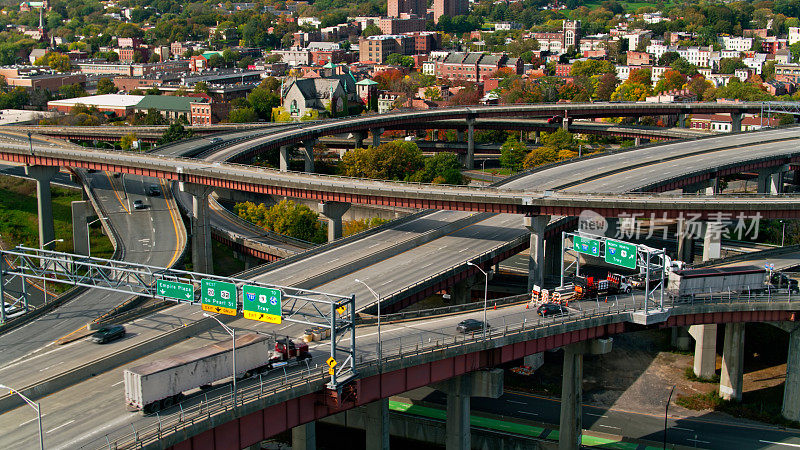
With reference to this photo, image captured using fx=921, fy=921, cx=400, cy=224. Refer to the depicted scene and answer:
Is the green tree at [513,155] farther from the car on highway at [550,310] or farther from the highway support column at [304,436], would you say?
the highway support column at [304,436]

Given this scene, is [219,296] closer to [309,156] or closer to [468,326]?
[468,326]

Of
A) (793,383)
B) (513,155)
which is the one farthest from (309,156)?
(793,383)

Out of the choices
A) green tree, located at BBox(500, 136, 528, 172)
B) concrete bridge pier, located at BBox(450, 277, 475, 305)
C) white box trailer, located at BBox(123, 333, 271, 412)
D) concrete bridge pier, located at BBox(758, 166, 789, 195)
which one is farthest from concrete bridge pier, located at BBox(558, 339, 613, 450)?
green tree, located at BBox(500, 136, 528, 172)

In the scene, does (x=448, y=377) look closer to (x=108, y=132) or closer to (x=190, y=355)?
(x=190, y=355)

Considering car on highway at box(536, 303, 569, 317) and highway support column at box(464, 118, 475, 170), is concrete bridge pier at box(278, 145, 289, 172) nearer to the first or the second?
highway support column at box(464, 118, 475, 170)

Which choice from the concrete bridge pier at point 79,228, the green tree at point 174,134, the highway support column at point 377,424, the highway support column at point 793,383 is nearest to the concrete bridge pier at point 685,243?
the highway support column at point 793,383

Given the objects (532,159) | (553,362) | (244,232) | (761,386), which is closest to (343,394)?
(553,362)

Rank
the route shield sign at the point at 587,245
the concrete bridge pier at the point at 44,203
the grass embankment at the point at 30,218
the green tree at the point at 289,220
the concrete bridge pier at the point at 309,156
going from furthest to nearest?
the concrete bridge pier at the point at 309,156 < the green tree at the point at 289,220 < the concrete bridge pier at the point at 44,203 < the grass embankment at the point at 30,218 < the route shield sign at the point at 587,245
